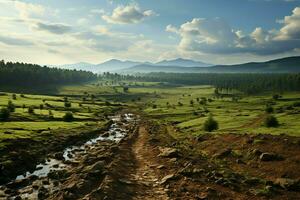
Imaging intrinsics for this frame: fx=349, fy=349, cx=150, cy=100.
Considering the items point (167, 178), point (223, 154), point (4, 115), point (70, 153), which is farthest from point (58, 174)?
point (4, 115)

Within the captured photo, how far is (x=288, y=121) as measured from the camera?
8569 cm

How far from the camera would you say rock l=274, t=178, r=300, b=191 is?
45.6 meters

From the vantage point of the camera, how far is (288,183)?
46.4 metres

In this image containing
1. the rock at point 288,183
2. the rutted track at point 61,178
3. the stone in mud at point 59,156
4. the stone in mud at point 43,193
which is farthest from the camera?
the stone in mud at point 59,156

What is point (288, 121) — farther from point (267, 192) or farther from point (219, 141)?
point (267, 192)

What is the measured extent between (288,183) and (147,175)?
67.1 feet

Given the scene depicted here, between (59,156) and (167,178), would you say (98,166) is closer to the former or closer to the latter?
(167,178)

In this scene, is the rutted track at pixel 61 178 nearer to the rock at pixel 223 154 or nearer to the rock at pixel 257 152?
the rock at pixel 223 154

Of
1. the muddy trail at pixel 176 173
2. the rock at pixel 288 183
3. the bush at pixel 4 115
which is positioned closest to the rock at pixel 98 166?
the muddy trail at pixel 176 173

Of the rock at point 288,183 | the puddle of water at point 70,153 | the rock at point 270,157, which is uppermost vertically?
the rock at point 270,157

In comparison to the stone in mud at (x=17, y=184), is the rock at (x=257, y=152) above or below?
above

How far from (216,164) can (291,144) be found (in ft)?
44.6

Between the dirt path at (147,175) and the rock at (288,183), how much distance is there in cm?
1579

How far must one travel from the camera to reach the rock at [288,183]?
45.6 meters
